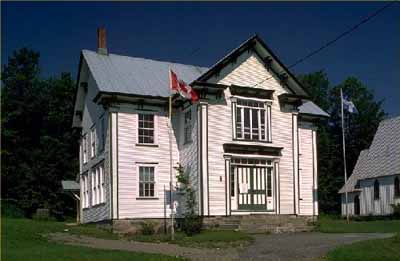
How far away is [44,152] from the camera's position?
190 feet

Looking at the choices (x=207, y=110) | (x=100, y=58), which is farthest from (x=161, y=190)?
(x=100, y=58)

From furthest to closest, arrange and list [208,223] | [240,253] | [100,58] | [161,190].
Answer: [100,58] < [161,190] < [208,223] < [240,253]

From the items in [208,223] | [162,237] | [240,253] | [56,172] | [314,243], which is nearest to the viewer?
[240,253]

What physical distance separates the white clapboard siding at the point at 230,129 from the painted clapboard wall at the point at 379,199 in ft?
71.8

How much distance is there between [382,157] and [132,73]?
28.7m

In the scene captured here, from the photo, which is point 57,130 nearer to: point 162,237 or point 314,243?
point 162,237

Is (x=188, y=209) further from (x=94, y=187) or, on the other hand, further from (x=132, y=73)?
(x=132, y=73)

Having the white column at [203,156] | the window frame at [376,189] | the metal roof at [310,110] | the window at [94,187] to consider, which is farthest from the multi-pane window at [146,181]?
the window frame at [376,189]

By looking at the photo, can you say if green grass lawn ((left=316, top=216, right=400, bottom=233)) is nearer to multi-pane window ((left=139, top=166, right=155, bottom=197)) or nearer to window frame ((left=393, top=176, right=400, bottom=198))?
multi-pane window ((left=139, top=166, right=155, bottom=197))

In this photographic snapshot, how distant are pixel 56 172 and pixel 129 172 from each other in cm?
2974

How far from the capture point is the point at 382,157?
52188 mm

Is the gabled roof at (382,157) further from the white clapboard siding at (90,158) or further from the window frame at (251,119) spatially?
the white clapboard siding at (90,158)

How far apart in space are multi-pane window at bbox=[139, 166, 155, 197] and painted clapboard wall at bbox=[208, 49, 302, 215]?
3587mm

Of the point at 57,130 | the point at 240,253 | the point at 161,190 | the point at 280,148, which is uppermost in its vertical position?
the point at 57,130
